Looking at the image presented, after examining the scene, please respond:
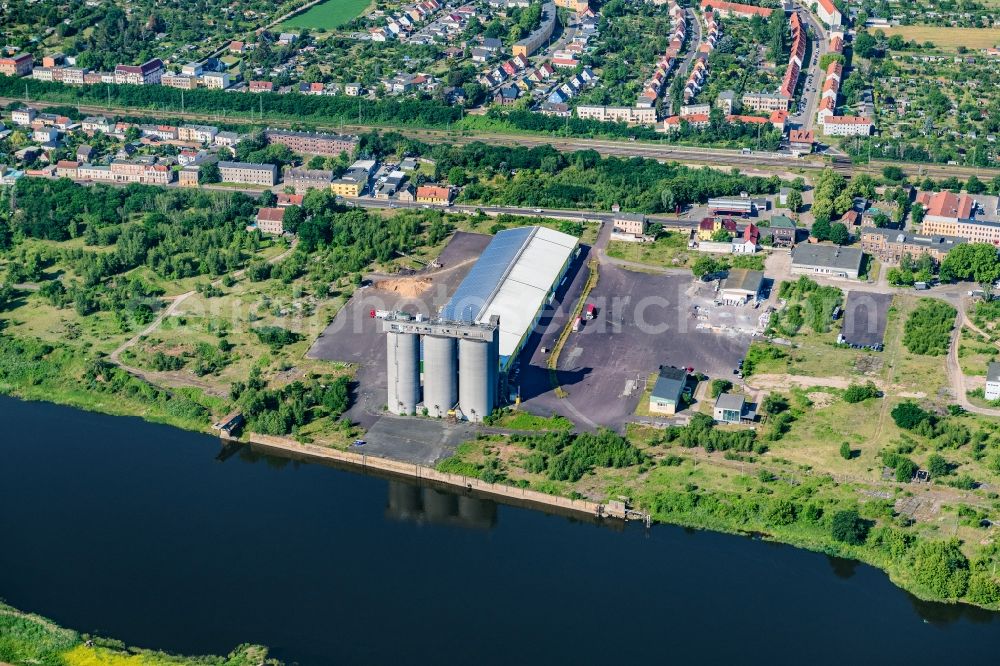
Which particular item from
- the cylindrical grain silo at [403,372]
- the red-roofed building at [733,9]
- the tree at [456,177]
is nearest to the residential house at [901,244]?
the tree at [456,177]

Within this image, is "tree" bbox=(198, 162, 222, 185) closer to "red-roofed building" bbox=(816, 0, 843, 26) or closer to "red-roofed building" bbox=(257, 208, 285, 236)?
"red-roofed building" bbox=(257, 208, 285, 236)

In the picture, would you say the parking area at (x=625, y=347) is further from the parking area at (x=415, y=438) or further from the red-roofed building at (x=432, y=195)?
the red-roofed building at (x=432, y=195)

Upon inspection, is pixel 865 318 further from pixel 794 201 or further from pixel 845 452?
pixel 794 201

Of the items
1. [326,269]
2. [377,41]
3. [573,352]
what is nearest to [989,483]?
[573,352]

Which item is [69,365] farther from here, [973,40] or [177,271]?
[973,40]

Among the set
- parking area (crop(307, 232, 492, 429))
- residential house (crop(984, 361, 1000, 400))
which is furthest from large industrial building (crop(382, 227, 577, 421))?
residential house (crop(984, 361, 1000, 400))
